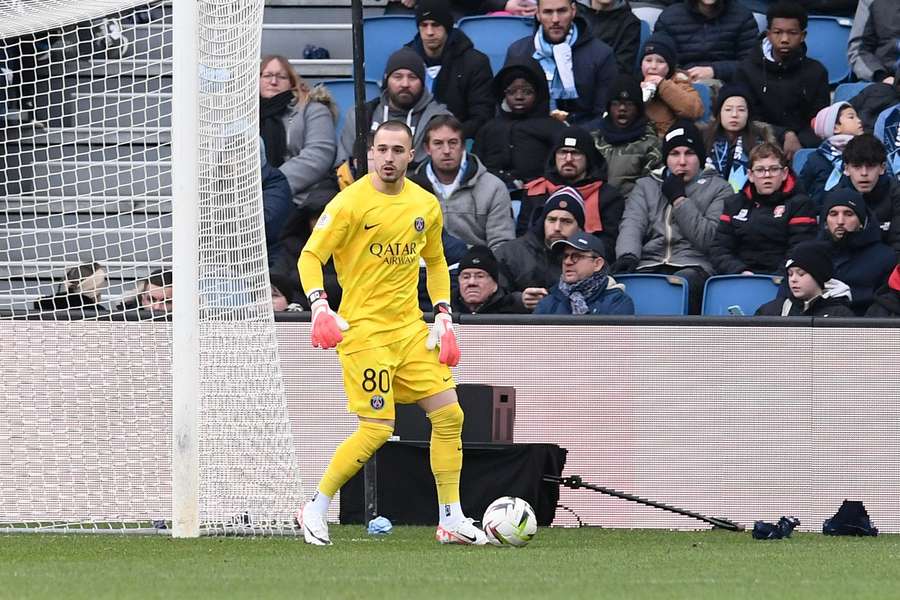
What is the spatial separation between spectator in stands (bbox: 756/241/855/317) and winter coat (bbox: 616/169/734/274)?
1.16 m

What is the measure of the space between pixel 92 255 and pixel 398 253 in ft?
7.72

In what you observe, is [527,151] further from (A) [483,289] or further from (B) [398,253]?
(B) [398,253]

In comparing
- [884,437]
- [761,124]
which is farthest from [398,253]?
[761,124]

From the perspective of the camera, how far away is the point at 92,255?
9.39 meters

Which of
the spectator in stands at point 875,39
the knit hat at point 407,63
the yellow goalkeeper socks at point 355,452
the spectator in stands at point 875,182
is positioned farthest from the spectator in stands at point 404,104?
the yellow goalkeeper socks at point 355,452

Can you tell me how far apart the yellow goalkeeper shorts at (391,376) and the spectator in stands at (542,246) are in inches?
119

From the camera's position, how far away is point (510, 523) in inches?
304

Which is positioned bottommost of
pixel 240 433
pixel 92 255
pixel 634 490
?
pixel 634 490

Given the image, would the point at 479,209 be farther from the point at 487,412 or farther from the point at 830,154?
the point at 830,154

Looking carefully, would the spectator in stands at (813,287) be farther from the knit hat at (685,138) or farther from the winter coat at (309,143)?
the winter coat at (309,143)

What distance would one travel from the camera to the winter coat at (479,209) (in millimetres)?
11547

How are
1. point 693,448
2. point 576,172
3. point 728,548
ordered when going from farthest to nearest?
point 576,172 → point 693,448 → point 728,548

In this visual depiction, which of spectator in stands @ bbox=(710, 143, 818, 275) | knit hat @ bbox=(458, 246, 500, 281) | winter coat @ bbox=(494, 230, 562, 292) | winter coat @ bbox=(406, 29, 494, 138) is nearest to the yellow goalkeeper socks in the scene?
knit hat @ bbox=(458, 246, 500, 281)

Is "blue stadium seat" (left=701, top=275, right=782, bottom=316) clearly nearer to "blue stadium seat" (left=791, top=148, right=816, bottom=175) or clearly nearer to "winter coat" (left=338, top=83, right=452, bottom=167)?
"blue stadium seat" (left=791, top=148, right=816, bottom=175)
